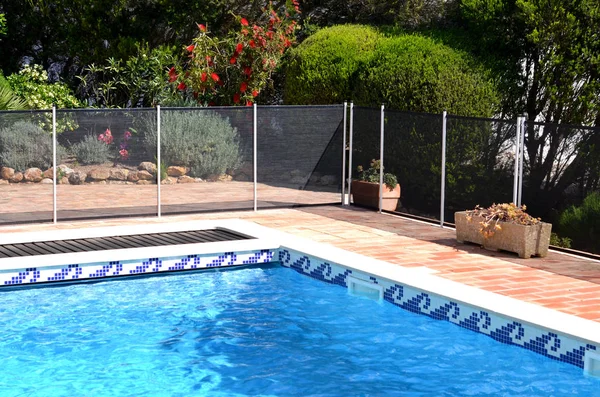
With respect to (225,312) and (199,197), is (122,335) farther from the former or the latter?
(199,197)

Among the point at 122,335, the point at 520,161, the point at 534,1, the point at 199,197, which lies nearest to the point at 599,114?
the point at 534,1

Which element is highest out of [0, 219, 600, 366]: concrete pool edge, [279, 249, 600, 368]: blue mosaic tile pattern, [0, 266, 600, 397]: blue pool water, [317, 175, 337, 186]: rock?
[317, 175, 337, 186]: rock

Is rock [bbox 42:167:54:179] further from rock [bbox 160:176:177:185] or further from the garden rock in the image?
rock [bbox 160:176:177:185]

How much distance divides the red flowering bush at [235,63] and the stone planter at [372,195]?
342 cm

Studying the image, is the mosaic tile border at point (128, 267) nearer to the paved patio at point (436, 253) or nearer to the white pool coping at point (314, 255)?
the white pool coping at point (314, 255)

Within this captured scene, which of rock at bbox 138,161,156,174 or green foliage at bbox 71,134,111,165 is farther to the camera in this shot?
rock at bbox 138,161,156,174

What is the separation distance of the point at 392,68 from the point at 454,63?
38.9 inches

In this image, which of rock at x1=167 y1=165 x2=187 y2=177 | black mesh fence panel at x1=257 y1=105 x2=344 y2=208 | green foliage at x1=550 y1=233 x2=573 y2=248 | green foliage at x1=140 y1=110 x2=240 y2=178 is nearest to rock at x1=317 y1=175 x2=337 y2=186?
black mesh fence panel at x1=257 y1=105 x2=344 y2=208

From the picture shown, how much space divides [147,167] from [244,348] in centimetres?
591

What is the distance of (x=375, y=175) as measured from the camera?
1375 cm

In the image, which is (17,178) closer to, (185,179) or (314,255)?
(185,179)

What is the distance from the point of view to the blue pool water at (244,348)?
669cm

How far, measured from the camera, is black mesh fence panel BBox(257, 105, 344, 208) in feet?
45.2

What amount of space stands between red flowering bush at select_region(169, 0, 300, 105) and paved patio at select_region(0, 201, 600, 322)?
341 centimetres
